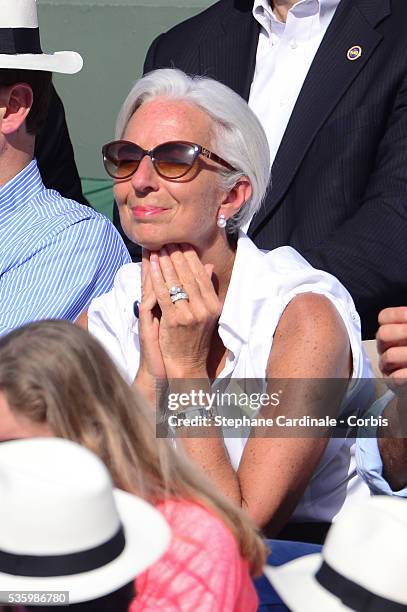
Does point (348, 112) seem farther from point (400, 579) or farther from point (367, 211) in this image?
point (400, 579)

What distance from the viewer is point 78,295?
128 inches

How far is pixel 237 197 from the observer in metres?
2.97

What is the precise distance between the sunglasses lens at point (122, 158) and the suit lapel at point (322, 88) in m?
0.72

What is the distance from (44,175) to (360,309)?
147 cm

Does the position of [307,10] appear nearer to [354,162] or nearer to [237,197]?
[354,162]

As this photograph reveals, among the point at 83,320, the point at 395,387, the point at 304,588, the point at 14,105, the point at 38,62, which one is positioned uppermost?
the point at 38,62

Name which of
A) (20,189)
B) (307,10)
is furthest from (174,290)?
(307,10)

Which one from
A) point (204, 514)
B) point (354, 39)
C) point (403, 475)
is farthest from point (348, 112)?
point (204, 514)

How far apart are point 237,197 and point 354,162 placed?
2.16ft

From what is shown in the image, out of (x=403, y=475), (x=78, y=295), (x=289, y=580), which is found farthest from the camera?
(x=78, y=295)

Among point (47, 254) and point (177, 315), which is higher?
point (177, 315)

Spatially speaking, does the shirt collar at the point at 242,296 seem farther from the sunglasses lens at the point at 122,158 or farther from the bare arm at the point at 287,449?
the sunglasses lens at the point at 122,158

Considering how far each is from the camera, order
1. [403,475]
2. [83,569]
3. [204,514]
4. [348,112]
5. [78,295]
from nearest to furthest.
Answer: [83,569], [204,514], [403,475], [78,295], [348,112]

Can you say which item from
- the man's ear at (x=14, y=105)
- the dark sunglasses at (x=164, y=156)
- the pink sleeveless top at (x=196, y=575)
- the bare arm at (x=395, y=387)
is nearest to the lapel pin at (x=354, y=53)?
the dark sunglasses at (x=164, y=156)
